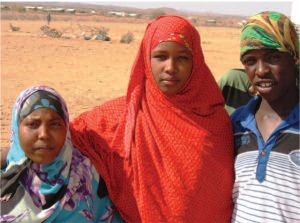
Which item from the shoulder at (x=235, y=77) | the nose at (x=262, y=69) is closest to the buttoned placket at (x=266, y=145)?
the nose at (x=262, y=69)

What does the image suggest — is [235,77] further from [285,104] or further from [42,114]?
[42,114]

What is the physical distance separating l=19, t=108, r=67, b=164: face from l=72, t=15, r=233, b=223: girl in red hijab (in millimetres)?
267

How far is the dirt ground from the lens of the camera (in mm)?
10148

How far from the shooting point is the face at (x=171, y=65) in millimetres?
2387

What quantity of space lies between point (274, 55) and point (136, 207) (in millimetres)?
1074

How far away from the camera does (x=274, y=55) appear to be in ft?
7.11

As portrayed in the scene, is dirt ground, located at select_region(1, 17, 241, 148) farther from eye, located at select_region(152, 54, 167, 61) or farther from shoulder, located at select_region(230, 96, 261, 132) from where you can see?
shoulder, located at select_region(230, 96, 261, 132)

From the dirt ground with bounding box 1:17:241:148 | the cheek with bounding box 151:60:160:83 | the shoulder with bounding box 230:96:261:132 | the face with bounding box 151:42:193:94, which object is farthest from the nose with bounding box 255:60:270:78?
the dirt ground with bounding box 1:17:241:148

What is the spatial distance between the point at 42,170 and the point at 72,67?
40.6 feet

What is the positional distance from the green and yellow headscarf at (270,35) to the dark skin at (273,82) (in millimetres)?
31

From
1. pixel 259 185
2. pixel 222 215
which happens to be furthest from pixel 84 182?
pixel 259 185

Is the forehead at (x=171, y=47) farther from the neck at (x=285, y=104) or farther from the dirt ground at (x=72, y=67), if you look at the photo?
the dirt ground at (x=72, y=67)

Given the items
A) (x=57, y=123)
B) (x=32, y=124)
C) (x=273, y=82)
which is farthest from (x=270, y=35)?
(x=32, y=124)

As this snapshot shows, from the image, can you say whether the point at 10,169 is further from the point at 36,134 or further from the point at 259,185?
the point at 259,185
